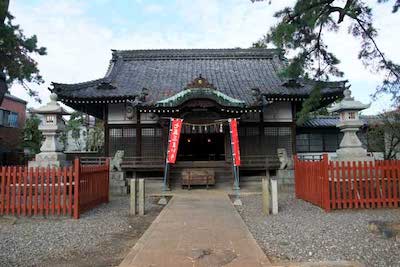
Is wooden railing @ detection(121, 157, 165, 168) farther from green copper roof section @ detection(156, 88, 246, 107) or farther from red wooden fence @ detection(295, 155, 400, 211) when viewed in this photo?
red wooden fence @ detection(295, 155, 400, 211)

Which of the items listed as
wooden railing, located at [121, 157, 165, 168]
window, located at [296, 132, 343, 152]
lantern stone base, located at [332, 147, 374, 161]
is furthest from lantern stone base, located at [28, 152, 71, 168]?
window, located at [296, 132, 343, 152]

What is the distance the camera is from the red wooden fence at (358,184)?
10.1 m

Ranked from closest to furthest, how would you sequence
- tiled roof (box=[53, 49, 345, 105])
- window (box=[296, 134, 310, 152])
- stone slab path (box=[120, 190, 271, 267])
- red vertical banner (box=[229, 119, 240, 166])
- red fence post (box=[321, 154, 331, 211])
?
stone slab path (box=[120, 190, 271, 267]) → red fence post (box=[321, 154, 331, 211]) → red vertical banner (box=[229, 119, 240, 166]) → tiled roof (box=[53, 49, 345, 105]) → window (box=[296, 134, 310, 152])

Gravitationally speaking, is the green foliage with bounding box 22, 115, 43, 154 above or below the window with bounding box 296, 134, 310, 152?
above

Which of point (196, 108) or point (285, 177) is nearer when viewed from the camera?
point (285, 177)

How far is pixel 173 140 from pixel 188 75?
728cm

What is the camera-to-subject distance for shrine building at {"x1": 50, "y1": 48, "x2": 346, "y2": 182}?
1716 cm

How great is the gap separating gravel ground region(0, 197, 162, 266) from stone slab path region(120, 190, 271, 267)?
0.44 meters

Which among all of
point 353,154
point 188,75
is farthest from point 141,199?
point 188,75

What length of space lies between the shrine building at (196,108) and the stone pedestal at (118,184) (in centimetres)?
196

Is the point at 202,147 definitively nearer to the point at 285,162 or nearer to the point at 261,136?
the point at 261,136

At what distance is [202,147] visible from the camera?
928 inches

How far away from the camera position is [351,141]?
12.3 metres

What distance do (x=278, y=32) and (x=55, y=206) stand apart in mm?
7232
